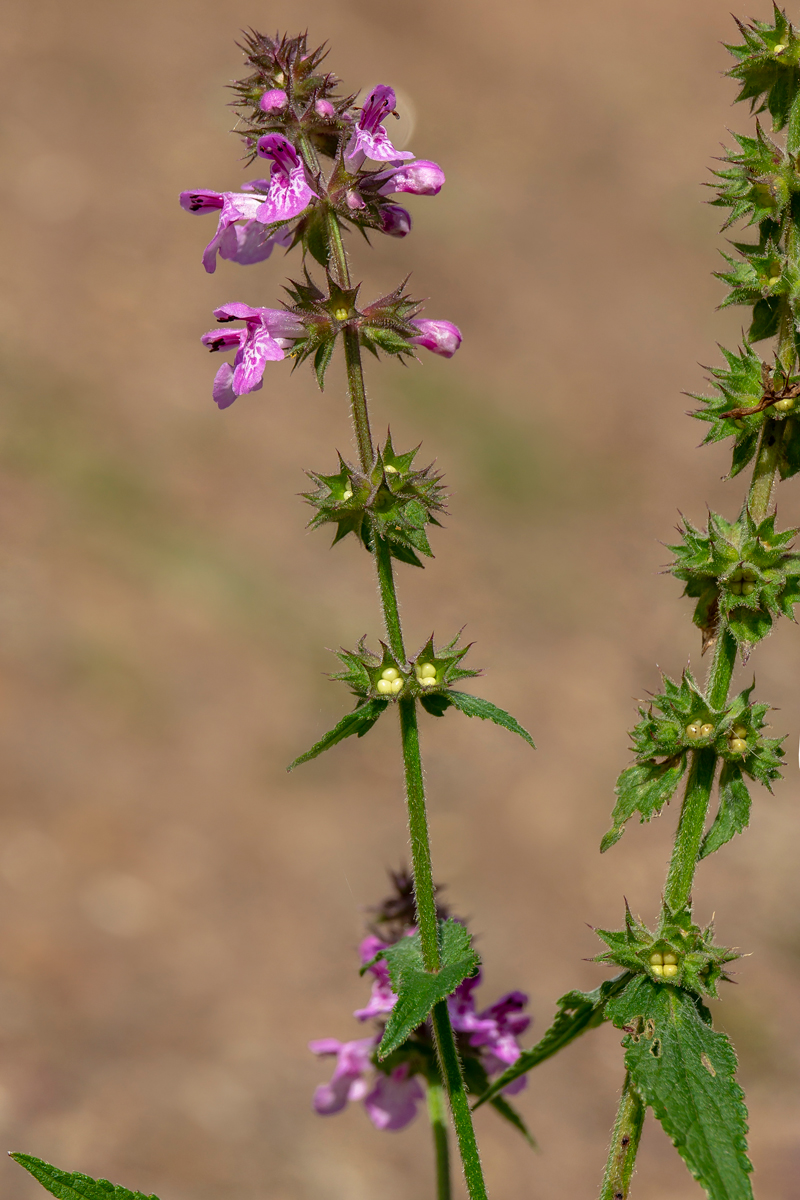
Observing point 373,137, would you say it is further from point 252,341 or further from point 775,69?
point 775,69

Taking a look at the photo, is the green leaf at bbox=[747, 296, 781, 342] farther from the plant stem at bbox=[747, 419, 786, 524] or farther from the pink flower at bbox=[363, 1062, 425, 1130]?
the pink flower at bbox=[363, 1062, 425, 1130]

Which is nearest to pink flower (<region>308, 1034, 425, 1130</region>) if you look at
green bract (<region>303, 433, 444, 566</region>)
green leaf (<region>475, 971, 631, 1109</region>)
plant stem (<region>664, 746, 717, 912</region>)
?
green leaf (<region>475, 971, 631, 1109</region>)

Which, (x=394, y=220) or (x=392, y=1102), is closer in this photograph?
(x=394, y=220)

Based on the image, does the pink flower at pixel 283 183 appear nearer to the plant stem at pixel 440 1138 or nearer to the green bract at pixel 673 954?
the green bract at pixel 673 954

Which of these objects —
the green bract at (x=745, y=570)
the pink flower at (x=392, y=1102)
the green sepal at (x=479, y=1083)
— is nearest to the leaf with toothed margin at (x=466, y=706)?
the green bract at (x=745, y=570)

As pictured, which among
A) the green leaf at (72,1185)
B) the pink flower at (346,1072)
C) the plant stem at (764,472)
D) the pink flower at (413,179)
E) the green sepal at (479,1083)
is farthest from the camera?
the pink flower at (346,1072)

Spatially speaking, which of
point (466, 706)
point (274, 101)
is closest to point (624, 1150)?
point (466, 706)

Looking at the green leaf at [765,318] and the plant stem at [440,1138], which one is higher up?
the green leaf at [765,318]
